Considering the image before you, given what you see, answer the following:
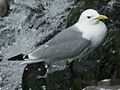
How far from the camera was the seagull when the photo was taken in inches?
235

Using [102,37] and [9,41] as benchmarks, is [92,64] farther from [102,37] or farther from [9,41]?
[9,41]

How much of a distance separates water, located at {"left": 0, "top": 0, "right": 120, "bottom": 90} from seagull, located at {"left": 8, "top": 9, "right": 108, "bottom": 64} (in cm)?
41

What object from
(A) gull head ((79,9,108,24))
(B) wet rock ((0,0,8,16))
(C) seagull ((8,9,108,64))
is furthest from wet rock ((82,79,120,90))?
(B) wet rock ((0,0,8,16))

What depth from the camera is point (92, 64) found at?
6426mm

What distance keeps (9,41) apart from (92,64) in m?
2.27

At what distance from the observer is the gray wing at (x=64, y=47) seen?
5984 millimetres

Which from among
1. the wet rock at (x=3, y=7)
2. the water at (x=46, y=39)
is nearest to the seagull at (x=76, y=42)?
the water at (x=46, y=39)

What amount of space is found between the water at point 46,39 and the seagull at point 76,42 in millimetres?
408

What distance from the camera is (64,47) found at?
6016mm

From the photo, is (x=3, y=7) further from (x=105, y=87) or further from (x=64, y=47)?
(x=105, y=87)

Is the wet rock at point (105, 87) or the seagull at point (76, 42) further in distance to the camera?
the seagull at point (76, 42)

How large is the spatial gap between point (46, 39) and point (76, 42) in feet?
5.05

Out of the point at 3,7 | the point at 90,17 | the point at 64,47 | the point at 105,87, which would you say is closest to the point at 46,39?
the point at 64,47

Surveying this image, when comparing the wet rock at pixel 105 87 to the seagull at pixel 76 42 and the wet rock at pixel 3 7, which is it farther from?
the wet rock at pixel 3 7
